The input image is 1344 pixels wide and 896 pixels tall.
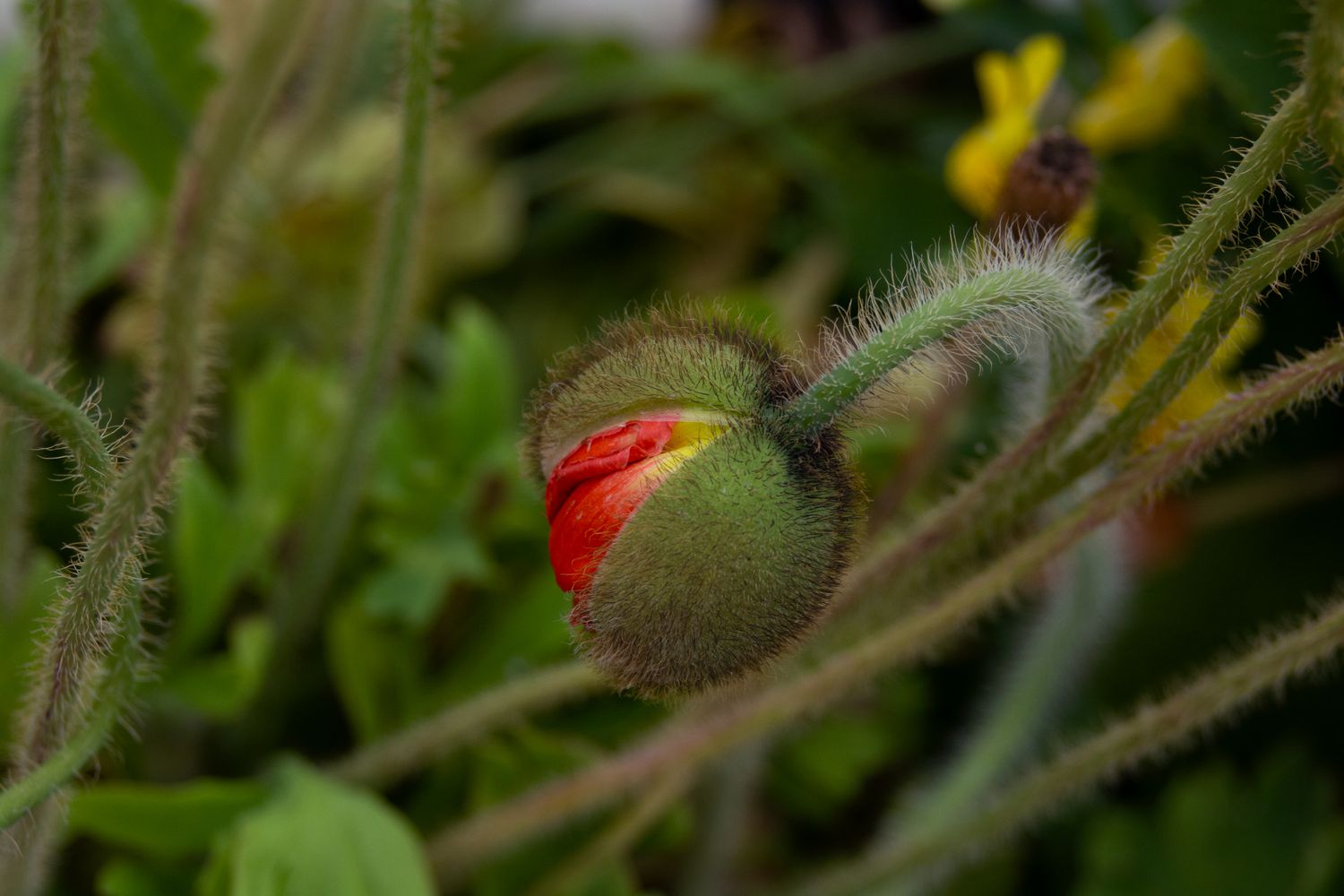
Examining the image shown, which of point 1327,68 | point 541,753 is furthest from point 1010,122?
point 541,753

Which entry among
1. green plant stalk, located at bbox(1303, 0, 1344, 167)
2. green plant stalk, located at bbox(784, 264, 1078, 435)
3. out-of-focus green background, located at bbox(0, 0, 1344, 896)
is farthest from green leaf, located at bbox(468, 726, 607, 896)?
green plant stalk, located at bbox(1303, 0, 1344, 167)

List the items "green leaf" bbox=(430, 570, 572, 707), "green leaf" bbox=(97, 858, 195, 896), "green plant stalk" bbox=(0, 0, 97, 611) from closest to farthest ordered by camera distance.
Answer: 1. "green plant stalk" bbox=(0, 0, 97, 611)
2. "green leaf" bbox=(97, 858, 195, 896)
3. "green leaf" bbox=(430, 570, 572, 707)

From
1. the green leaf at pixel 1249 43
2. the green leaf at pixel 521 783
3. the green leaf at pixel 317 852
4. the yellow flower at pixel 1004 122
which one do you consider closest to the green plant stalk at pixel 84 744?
the green leaf at pixel 317 852

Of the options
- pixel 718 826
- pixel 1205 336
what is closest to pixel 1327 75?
pixel 1205 336

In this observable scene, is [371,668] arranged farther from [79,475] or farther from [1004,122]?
[1004,122]

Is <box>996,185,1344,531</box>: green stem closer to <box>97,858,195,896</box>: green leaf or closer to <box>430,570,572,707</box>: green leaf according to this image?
<box>430,570,572,707</box>: green leaf
